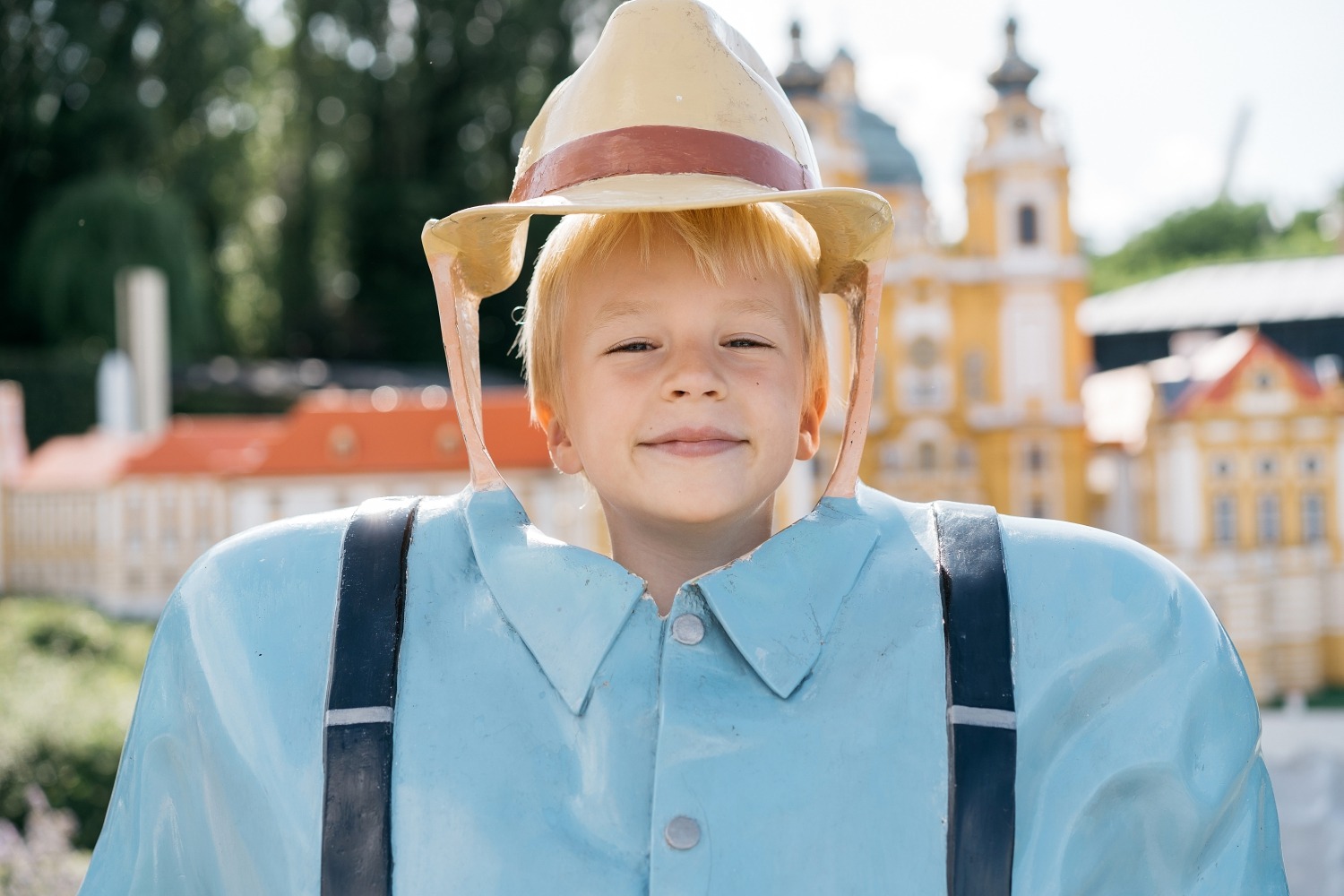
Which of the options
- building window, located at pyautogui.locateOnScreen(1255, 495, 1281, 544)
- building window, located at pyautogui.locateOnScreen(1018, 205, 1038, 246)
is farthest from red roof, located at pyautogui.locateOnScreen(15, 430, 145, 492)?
building window, located at pyautogui.locateOnScreen(1255, 495, 1281, 544)

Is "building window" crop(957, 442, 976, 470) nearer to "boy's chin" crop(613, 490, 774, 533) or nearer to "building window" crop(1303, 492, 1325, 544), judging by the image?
"building window" crop(1303, 492, 1325, 544)

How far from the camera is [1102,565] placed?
1298 mm

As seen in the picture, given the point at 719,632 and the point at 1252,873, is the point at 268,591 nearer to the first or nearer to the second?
the point at 719,632

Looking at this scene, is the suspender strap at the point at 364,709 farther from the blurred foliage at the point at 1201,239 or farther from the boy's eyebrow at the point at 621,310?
the blurred foliage at the point at 1201,239

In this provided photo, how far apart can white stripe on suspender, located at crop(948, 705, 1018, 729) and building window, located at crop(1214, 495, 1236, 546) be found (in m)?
10.7

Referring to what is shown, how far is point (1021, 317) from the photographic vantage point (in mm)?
11727

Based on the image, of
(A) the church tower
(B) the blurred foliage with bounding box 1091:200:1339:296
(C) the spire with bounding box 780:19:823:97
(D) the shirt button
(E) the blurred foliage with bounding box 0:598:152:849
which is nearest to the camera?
(D) the shirt button

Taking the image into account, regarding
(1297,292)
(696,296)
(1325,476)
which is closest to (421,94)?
(1297,292)

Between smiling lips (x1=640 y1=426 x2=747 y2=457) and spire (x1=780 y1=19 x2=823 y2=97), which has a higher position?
spire (x1=780 y1=19 x2=823 y2=97)

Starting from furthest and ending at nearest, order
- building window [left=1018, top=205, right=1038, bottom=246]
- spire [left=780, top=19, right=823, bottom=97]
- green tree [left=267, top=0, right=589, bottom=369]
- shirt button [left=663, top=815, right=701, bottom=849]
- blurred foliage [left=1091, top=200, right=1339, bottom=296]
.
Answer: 1. blurred foliage [left=1091, top=200, right=1339, bottom=296]
2. green tree [left=267, top=0, right=589, bottom=369]
3. building window [left=1018, top=205, right=1038, bottom=246]
4. spire [left=780, top=19, right=823, bottom=97]
5. shirt button [left=663, top=815, right=701, bottom=849]

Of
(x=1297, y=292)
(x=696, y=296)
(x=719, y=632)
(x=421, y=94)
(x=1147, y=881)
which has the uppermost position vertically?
(x=421, y=94)

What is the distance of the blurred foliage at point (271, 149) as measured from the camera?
1845cm

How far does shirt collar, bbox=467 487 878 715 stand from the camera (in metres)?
1.24

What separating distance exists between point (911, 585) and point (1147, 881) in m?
0.34
